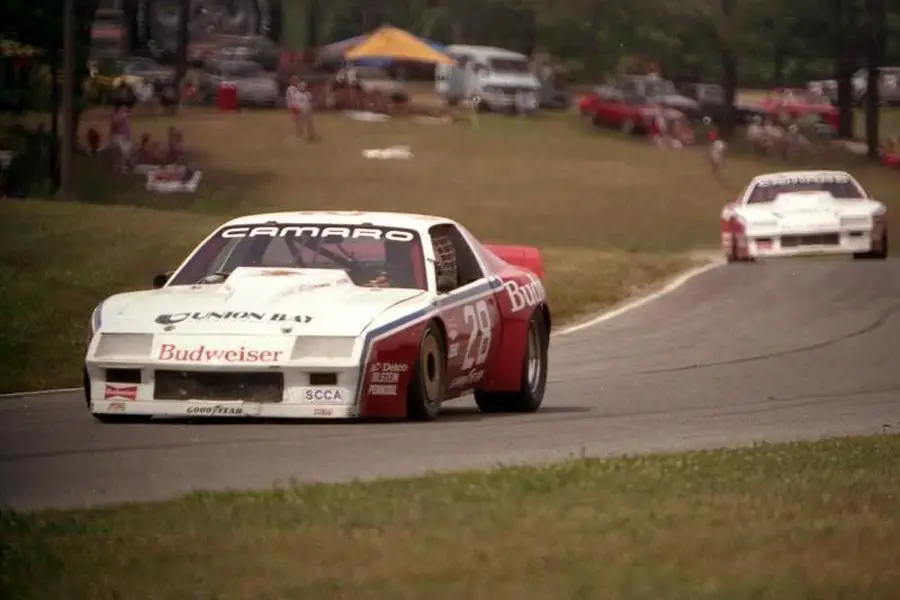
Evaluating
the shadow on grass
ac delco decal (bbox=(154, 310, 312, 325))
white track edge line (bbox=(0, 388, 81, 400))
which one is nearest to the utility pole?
the shadow on grass

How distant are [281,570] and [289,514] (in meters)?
0.93

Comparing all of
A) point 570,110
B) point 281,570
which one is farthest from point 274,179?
point 281,570

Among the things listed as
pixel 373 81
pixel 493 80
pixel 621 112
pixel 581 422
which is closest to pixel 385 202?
pixel 621 112

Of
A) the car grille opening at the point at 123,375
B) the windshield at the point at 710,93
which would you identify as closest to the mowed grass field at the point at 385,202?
the car grille opening at the point at 123,375

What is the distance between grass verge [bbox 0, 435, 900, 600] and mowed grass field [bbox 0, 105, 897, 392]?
7.39m

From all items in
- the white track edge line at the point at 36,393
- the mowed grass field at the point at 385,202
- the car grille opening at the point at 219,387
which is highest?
the car grille opening at the point at 219,387

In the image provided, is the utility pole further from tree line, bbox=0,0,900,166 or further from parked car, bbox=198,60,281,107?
tree line, bbox=0,0,900,166

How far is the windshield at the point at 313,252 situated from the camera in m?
10.8

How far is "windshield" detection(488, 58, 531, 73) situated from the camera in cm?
5894

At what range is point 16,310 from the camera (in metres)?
17.1

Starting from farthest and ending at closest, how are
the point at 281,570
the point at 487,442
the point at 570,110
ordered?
the point at 570,110 → the point at 487,442 → the point at 281,570

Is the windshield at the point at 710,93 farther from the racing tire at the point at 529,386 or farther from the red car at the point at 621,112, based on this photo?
the racing tire at the point at 529,386

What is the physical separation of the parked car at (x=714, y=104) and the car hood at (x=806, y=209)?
31.7 m

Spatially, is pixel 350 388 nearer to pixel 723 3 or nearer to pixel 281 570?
pixel 281 570
